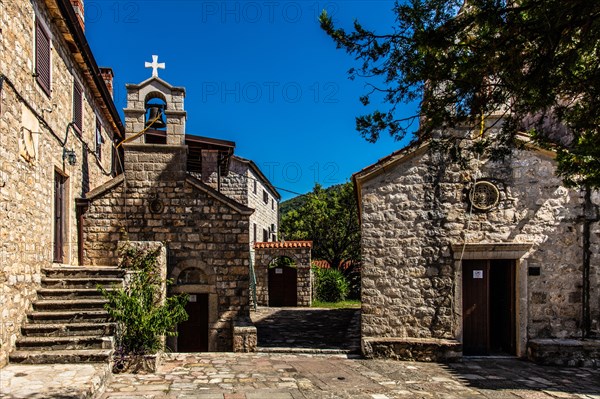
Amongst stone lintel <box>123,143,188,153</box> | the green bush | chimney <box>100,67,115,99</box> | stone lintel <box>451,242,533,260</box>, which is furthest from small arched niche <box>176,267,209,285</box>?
the green bush

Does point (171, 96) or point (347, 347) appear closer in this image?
point (347, 347)

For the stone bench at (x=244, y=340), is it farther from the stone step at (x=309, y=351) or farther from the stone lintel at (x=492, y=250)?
the stone lintel at (x=492, y=250)

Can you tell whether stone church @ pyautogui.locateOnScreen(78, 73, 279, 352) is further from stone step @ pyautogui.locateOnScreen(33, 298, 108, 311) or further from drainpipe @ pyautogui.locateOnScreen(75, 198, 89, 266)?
stone step @ pyautogui.locateOnScreen(33, 298, 108, 311)

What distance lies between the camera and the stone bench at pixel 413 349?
9.52 m

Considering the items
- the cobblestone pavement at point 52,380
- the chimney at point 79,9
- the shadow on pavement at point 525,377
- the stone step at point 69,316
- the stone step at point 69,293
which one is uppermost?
the chimney at point 79,9

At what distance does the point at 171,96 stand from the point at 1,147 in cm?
557

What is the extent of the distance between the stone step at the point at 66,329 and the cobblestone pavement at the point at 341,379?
0.73 metres

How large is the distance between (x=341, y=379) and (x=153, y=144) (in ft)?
22.6

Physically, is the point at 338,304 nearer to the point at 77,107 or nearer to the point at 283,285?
the point at 283,285

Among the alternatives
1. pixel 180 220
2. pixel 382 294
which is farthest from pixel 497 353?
pixel 180 220

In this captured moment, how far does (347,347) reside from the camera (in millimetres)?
10594

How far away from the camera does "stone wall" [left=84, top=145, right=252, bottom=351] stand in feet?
37.1

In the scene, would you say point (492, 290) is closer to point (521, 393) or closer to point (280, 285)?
point (521, 393)

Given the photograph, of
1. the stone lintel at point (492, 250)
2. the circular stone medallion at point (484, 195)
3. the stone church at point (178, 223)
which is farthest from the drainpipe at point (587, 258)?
the stone church at point (178, 223)
